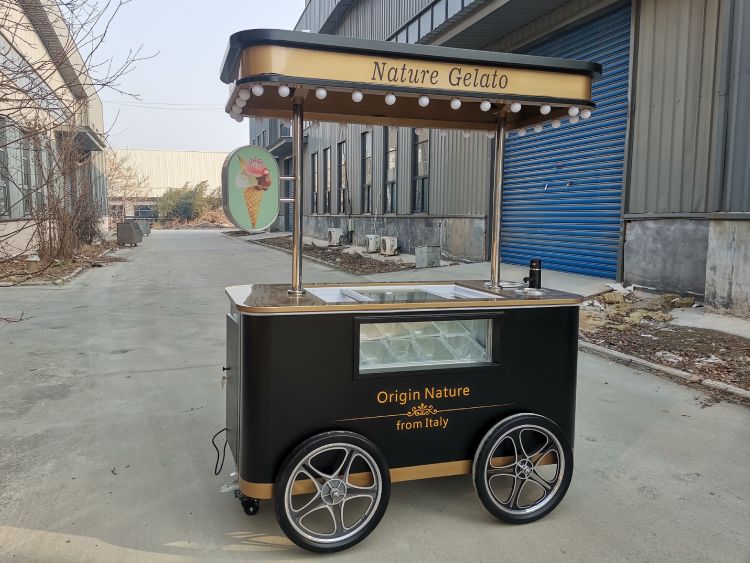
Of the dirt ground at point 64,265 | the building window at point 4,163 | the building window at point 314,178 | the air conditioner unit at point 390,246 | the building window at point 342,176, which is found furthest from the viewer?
the building window at point 314,178

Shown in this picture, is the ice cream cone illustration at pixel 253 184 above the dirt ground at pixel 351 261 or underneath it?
above

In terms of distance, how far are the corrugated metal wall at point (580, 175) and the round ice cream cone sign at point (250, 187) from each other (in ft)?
30.0

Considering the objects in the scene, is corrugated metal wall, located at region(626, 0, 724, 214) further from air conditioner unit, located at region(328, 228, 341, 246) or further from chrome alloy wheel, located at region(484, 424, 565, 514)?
air conditioner unit, located at region(328, 228, 341, 246)

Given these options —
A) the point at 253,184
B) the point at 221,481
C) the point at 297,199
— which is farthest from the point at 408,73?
the point at 221,481

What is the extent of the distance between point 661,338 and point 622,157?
15.0 feet

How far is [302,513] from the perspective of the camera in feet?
10.6

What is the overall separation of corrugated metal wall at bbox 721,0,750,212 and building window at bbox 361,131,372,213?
17151 millimetres

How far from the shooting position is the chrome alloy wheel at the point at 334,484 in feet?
9.87

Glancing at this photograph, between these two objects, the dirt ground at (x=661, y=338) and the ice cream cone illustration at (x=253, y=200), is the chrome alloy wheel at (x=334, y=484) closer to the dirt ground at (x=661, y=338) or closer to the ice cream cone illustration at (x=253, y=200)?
the ice cream cone illustration at (x=253, y=200)

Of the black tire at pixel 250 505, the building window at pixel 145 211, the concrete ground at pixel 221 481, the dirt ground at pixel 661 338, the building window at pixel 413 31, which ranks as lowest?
the concrete ground at pixel 221 481

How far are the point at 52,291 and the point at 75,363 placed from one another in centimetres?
642

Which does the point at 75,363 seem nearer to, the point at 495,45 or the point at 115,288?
the point at 115,288

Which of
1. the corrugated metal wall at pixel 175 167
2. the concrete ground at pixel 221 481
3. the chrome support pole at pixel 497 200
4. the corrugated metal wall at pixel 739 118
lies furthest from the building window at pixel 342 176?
the corrugated metal wall at pixel 175 167

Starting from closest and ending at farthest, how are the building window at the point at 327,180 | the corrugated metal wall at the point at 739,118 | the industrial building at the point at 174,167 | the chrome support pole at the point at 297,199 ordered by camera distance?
the chrome support pole at the point at 297,199
the corrugated metal wall at the point at 739,118
the building window at the point at 327,180
the industrial building at the point at 174,167
